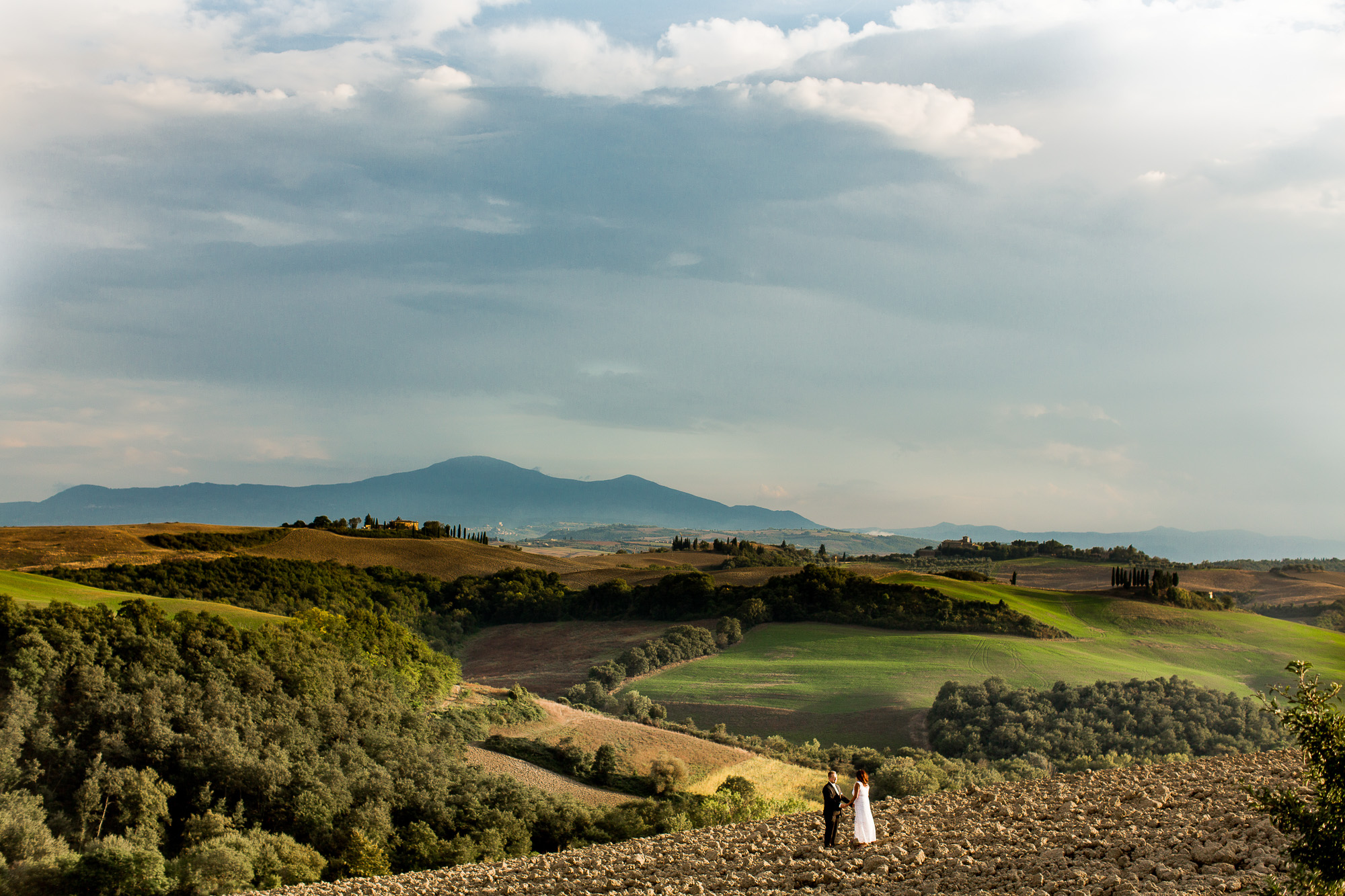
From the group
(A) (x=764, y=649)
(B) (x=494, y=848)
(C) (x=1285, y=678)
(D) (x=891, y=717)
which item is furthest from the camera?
(A) (x=764, y=649)

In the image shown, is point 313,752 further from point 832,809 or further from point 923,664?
point 923,664

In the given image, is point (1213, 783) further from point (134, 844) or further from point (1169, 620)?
point (1169, 620)

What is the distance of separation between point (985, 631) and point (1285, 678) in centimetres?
1404

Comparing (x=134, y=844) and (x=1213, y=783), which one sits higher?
(x=1213, y=783)

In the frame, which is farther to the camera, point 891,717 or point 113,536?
point 113,536

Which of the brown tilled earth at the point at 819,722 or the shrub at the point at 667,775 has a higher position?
the shrub at the point at 667,775

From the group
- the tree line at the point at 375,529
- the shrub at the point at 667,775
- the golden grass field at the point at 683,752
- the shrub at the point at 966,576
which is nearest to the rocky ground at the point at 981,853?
the golden grass field at the point at 683,752

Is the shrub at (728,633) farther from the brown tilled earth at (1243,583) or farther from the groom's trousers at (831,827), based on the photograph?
the groom's trousers at (831,827)

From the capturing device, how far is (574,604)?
202 ft

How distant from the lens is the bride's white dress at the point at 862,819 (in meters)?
12.3

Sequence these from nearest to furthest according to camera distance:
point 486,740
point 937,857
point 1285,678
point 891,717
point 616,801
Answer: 1. point 937,857
2. point 616,801
3. point 486,740
4. point 891,717
5. point 1285,678

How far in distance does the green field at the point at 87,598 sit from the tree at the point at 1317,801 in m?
26.5

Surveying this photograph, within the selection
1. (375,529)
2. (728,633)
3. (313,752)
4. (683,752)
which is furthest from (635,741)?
(375,529)

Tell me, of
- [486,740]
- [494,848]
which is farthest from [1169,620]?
[494,848]
